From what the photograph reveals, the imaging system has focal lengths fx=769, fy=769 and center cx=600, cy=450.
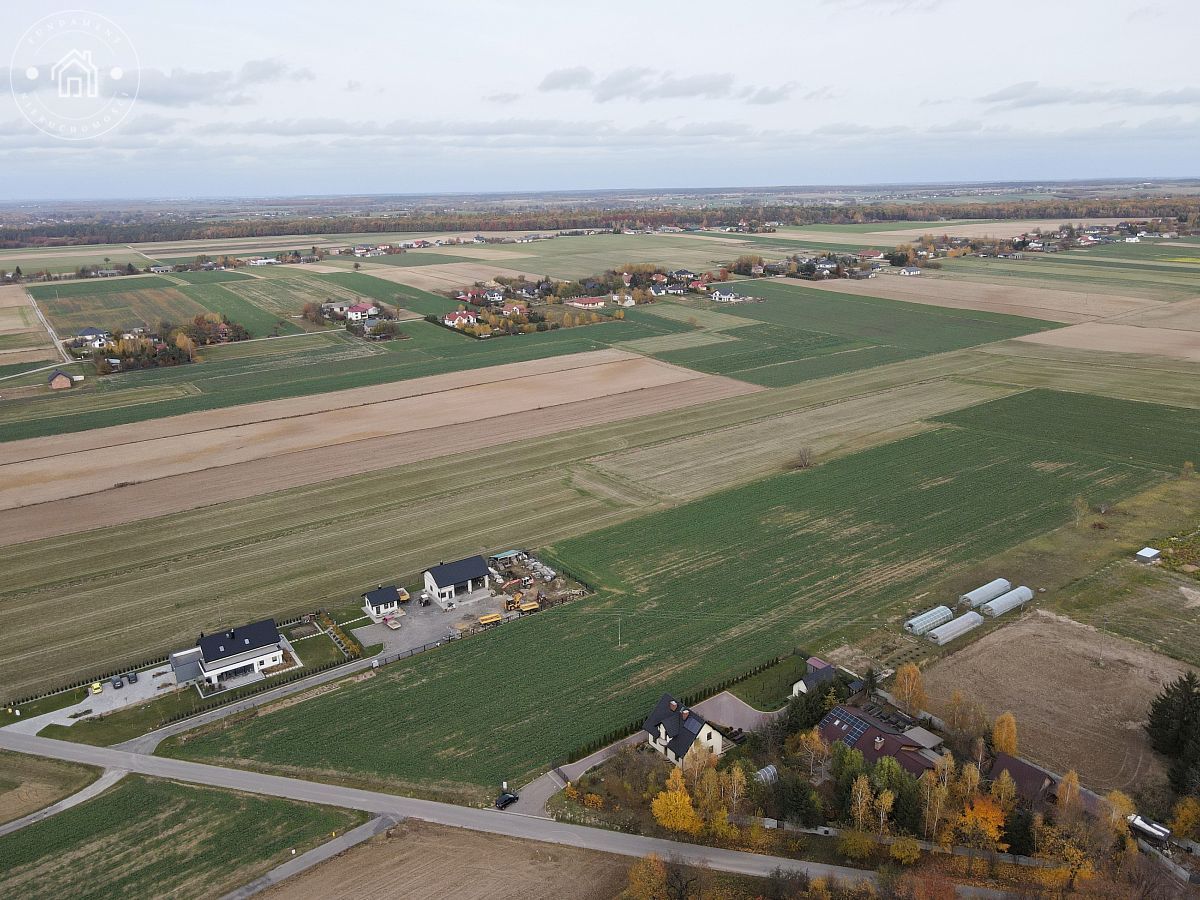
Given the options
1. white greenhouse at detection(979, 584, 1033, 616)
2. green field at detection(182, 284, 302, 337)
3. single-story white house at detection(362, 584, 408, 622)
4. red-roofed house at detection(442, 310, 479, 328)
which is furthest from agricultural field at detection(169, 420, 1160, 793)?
green field at detection(182, 284, 302, 337)

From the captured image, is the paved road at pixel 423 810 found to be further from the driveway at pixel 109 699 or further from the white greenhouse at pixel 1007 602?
the white greenhouse at pixel 1007 602

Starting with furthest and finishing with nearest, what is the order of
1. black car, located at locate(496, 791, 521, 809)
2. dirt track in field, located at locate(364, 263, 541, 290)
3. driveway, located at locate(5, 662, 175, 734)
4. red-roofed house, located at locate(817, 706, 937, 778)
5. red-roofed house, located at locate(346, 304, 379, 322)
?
1. dirt track in field, located at locate(364, 263, 541, 290)
2. red-roofed house, located at locate(346, 304, 379, 322)
3. driveway, located at locate(5, 662, 175, 734)
4. red-roofed house, located at locate(817, 706, 937, 778)
5. black car, located at locate(496, 791, 521, 809)

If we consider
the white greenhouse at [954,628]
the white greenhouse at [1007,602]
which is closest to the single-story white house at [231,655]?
the white greenhouse at [954,628]

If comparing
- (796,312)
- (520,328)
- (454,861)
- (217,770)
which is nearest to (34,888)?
(217,770)

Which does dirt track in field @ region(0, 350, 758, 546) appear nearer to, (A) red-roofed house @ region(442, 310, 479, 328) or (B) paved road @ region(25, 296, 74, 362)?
(A) red-roofed house @ region(442, 310, 479, 328)

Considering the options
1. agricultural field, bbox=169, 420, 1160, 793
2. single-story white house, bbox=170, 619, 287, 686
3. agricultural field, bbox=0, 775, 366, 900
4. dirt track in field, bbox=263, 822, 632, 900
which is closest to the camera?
dirt track in field, bbox=263, 822, 632, 900

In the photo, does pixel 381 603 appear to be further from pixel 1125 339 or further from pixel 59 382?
pixel 1125 339

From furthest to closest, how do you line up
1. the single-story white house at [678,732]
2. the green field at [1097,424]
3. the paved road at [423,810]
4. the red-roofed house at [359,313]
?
the red-roofed house at [359,313]
the green field at [1097,424]
the single-story white house at [678,732]
the paved road at [423,810]
